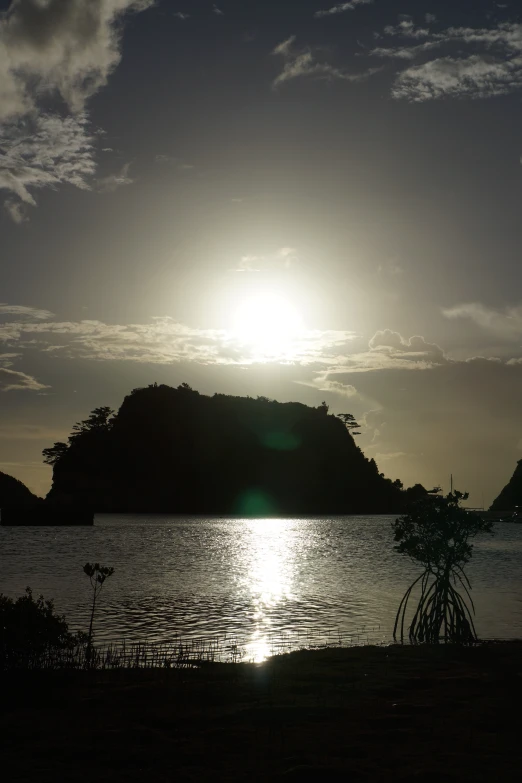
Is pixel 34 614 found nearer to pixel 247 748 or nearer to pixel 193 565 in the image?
pixel 247 748

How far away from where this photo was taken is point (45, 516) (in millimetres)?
171875

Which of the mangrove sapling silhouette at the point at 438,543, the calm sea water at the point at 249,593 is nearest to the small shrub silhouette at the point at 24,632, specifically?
the calm sea water at the point at 249,593

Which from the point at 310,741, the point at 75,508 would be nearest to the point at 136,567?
the point at 310,741

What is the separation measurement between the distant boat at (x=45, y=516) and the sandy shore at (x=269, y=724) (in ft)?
518

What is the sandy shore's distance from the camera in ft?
36.6

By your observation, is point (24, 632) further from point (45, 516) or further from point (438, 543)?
point (45, 516)

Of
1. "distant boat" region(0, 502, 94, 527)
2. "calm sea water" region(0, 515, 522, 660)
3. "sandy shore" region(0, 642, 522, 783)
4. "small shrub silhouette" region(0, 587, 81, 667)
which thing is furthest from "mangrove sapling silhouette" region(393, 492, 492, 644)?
"distant boat" region(0, 502, 94, 527)

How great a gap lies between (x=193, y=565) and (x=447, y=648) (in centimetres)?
5302

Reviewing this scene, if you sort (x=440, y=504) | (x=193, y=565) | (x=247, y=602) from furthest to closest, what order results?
(x=193, y=565) < (x=247, y=602) < (x=440, y=504)

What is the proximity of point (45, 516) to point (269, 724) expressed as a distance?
168643 mm

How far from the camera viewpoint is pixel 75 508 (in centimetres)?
17138

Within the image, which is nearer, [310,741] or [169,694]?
[310,741]

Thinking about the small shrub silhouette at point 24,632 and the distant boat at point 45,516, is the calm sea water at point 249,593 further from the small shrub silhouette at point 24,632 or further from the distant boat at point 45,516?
the distant boat at point 45,516

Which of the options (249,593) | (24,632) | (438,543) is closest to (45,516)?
(249,593)
